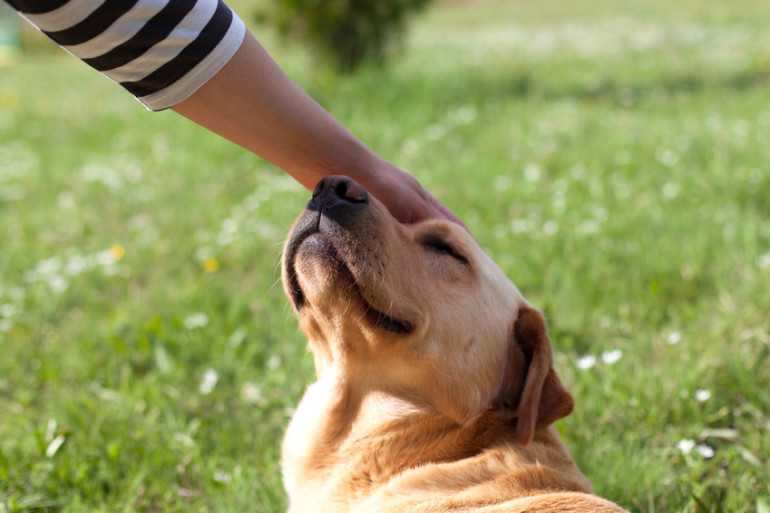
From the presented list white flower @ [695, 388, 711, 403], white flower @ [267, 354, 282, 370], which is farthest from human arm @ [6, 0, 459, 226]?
white flower @ [695, 388, 711, 403]

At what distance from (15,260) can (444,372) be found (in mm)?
3413

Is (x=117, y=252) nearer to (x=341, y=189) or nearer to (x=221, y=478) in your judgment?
(x=221, y=478)

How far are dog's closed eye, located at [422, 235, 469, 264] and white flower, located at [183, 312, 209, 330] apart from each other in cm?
149

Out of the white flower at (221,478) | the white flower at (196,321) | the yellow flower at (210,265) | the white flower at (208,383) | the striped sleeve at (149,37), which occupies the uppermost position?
the striped sleeve at (149,37)

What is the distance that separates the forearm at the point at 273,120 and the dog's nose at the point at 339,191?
0.30 m

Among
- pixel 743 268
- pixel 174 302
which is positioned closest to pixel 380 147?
pixel 174 302

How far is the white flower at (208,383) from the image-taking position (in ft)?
9.21

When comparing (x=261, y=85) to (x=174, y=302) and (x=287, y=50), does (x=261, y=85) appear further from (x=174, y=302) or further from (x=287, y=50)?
(x=287, y=50)

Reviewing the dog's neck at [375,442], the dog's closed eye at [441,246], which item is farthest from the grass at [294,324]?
the dog's closed eye at [441,246]

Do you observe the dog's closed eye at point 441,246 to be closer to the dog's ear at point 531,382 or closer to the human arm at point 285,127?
the human arm at point 285,127

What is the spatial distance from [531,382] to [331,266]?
0.74 metres

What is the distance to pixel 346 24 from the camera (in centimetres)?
823

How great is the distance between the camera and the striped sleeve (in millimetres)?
1660

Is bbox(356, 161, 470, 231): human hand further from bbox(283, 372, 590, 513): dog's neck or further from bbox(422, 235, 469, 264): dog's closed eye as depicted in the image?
bbox(283, 372, 590, 513): dog's neck
